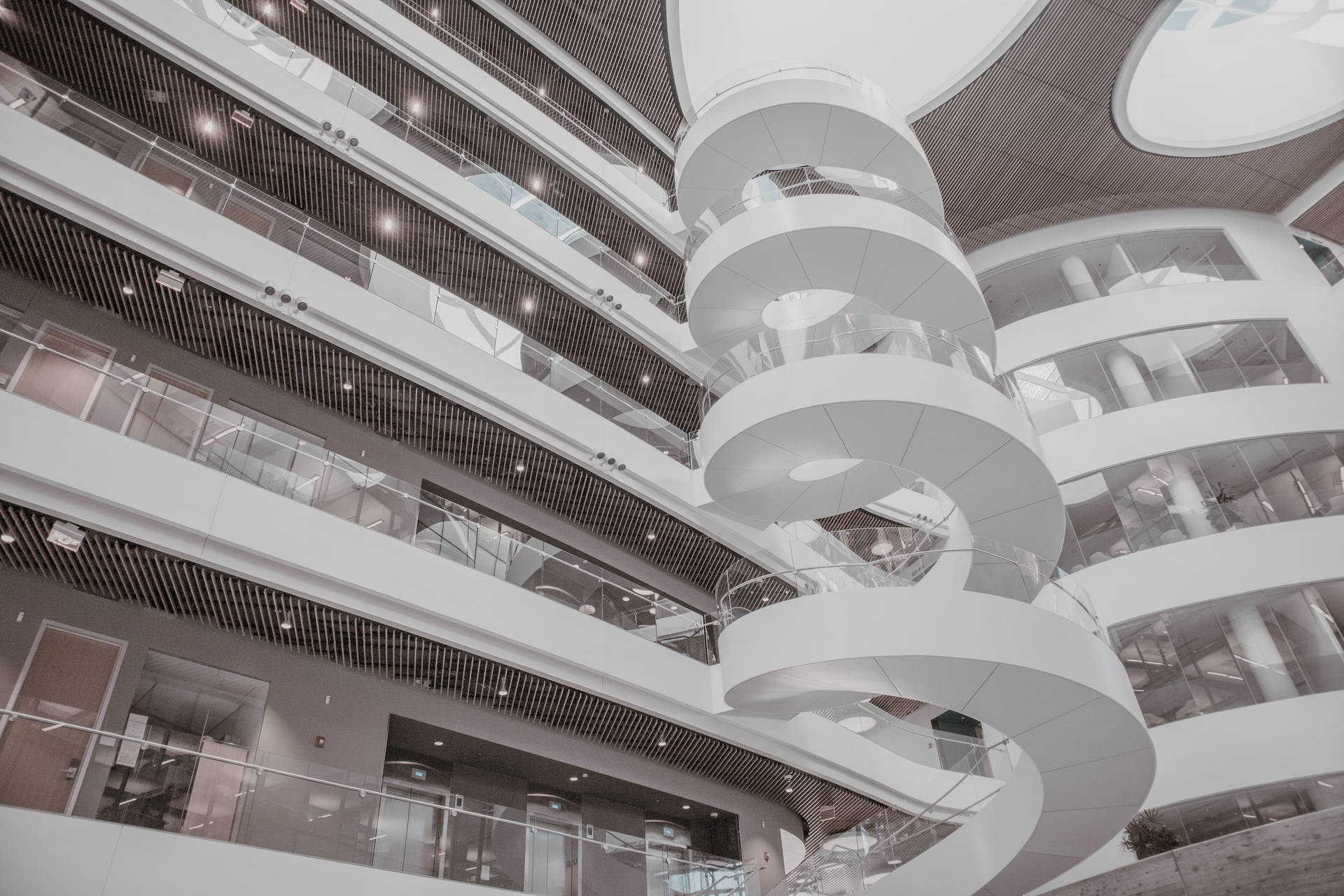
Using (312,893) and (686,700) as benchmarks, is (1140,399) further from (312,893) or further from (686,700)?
(312,893)

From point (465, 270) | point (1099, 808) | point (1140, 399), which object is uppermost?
point (465, 270)

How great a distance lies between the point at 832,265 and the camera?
12.3 m

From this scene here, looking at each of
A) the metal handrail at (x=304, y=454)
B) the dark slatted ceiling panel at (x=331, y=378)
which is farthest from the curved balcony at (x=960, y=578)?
the dark slatted ceiling panel at (x=331, y=378)

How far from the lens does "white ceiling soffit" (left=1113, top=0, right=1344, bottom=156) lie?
1662cm

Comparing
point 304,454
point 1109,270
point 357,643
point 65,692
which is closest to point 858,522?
point 1109,270

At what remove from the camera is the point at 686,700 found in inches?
450

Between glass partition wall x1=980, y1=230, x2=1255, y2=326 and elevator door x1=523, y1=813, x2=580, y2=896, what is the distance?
12.9m

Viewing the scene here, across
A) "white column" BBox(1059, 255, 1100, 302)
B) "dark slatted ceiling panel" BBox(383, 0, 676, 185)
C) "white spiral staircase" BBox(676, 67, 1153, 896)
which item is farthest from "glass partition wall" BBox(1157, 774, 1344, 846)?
"dark slatted ceiling panel" BBox(383, 0, 676, 185)

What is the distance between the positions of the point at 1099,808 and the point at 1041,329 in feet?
34.1

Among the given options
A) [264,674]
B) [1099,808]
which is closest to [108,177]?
[264,674]

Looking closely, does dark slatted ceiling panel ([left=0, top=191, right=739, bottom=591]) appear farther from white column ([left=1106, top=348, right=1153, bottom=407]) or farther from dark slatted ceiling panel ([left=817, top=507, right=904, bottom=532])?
white column ([left=1106, top=348, right=1153, bottom=407])

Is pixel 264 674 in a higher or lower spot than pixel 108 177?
lower

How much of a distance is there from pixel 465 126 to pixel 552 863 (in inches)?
462

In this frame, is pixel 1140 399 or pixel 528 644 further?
pixel 1140 399
